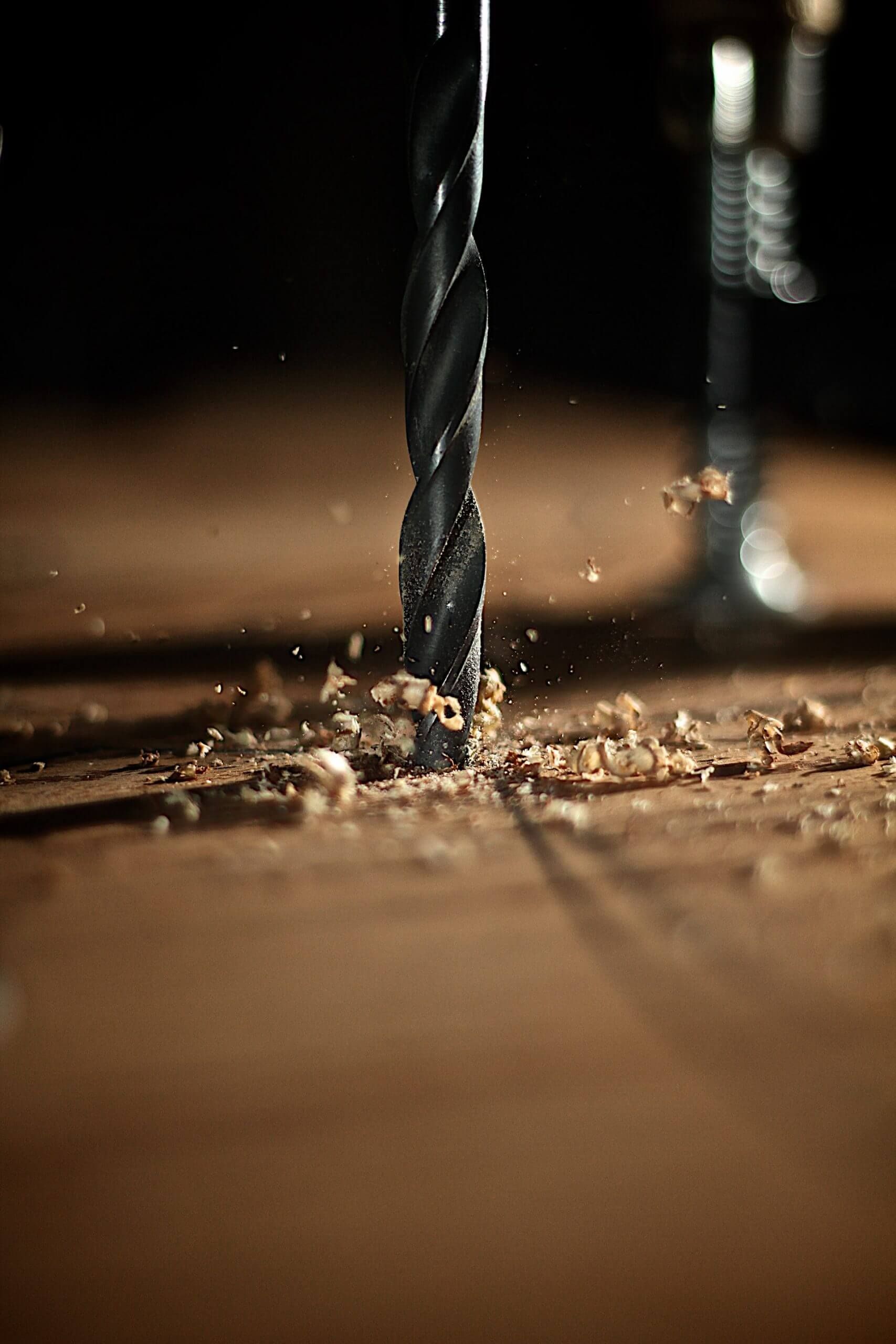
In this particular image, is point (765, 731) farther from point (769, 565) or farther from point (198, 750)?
point (769, 565)

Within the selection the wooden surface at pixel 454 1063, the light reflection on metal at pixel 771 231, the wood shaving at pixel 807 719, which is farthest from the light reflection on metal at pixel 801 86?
the wooden surface at pixel 454 1063

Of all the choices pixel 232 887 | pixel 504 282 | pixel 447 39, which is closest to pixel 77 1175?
pixel 232 887

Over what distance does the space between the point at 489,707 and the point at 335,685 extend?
87 mm

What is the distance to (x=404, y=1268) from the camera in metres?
0.24

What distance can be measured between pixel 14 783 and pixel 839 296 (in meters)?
1.97

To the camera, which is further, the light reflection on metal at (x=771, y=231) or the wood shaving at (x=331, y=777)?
the light reflection on metal at (x=771, y=231)

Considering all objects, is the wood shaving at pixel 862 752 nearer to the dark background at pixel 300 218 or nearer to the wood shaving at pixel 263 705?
the wood shaving at pixel 263 705

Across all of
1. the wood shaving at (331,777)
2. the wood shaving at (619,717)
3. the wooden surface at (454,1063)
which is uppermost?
the wood shaving at (619,717)

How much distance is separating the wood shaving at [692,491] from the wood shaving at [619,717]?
114 millimetres

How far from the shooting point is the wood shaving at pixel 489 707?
0.62 meters

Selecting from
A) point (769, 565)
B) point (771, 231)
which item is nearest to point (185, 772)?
point (769, 565)

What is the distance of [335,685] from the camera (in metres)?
0.65

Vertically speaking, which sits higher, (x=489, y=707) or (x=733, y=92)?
(x=733, y=92)

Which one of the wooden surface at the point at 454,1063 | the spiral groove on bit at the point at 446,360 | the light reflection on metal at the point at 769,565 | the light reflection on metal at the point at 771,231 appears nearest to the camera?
the wooden surface at the point at 454,1063
